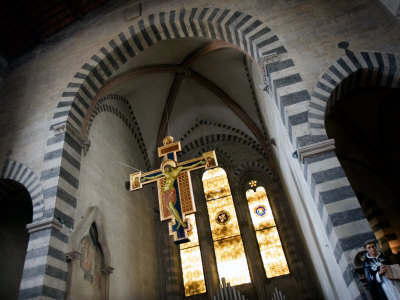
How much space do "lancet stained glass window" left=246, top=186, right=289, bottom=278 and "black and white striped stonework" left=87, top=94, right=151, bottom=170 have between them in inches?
155

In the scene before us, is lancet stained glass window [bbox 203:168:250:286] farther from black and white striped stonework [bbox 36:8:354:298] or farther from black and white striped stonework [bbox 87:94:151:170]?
black and white striped stonework [bbox 36:8:354:298]

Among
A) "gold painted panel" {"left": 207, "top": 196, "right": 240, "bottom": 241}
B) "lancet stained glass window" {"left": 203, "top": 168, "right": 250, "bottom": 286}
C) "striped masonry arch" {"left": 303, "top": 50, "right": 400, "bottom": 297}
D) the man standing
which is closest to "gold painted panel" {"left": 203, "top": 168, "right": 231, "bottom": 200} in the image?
"lancet stained glass window" {"left": 203, "top": 168, "right": 250, "bottom": 286}

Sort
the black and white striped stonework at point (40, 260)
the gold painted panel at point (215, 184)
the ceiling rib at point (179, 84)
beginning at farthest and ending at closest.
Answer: the gold painted panel at point (215, 184) < the ceiling rib at point (179, 84) < the black and white striped stonework at point (40, 260)

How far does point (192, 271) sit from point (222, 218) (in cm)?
198

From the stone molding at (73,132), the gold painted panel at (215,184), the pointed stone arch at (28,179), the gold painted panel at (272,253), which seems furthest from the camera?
the gold painted panel at (215,184)

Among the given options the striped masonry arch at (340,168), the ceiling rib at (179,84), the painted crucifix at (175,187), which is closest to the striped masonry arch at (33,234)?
the painted crucifix at (175,187)

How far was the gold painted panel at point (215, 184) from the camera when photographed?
458 inches

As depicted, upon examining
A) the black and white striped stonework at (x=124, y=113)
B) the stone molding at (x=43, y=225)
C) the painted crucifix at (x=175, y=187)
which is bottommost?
the stone molding at (x=43, y=225)

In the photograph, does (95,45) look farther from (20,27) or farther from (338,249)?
(338,249)

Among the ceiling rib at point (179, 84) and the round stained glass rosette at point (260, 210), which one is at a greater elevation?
the ceiling rib at point (179, 84)

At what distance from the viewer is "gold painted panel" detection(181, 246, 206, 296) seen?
10.0 m

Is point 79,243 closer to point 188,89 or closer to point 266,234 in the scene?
point 266,234

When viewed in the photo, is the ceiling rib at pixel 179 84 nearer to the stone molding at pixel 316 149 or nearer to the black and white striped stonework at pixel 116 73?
the black and white striped stonework at pixel 116 73

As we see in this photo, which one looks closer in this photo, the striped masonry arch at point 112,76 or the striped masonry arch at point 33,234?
the striped masonry arch at point 33,234
